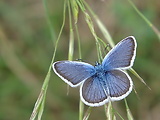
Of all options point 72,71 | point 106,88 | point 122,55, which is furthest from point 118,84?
point 72,71

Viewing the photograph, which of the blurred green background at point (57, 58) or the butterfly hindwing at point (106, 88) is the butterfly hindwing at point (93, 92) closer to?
the butterfly hindwing at point (106, 88)

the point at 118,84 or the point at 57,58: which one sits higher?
the point at 57,58

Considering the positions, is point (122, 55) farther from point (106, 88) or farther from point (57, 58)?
point (57, 58)

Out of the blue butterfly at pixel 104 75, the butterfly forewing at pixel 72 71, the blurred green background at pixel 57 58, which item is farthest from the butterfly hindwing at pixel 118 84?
the blurred green background at pixel 57 58

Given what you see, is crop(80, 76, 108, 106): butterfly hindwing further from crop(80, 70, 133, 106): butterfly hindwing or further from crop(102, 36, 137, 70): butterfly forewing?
crop(102, 36, 137, 70): butterfly forewing

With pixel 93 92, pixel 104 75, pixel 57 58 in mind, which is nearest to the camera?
pixel 93 92

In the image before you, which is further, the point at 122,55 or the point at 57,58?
the point at 57,58

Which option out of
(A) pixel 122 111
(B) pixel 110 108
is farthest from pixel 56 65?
(A) pixel 122 111

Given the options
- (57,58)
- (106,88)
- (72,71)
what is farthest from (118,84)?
(57,58)

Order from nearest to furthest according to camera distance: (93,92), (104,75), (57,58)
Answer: (93,92)
(104,75)
(57,58)
